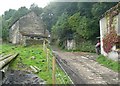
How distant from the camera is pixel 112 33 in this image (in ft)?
56.9

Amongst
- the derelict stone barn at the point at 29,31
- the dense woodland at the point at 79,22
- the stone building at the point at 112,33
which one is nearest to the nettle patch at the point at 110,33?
the stone building at the point at 112,33

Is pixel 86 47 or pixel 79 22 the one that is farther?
pixel 79 22

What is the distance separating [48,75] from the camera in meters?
11.2

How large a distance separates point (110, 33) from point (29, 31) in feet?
68.3

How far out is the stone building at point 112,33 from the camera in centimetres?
1638

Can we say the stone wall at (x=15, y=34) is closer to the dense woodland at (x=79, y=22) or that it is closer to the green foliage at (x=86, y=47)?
the dense woodland at (x=79, y=22)

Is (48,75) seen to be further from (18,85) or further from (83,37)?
(83,37)

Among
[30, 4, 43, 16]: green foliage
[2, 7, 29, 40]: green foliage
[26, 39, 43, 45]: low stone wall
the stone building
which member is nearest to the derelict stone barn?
[26, 39, 43, 45]: low stone wall

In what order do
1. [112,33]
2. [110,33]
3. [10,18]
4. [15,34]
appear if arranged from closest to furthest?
[112,33]
[110,33]
[15,34]
[10,18]

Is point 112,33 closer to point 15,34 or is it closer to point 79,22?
point 79,22

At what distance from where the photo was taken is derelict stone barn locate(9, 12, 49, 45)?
3459 cm

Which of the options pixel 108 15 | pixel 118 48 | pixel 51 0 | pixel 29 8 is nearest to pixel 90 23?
pixel 108 15

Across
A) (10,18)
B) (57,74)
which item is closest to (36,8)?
(10,18)

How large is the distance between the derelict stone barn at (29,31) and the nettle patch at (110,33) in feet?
56.4
